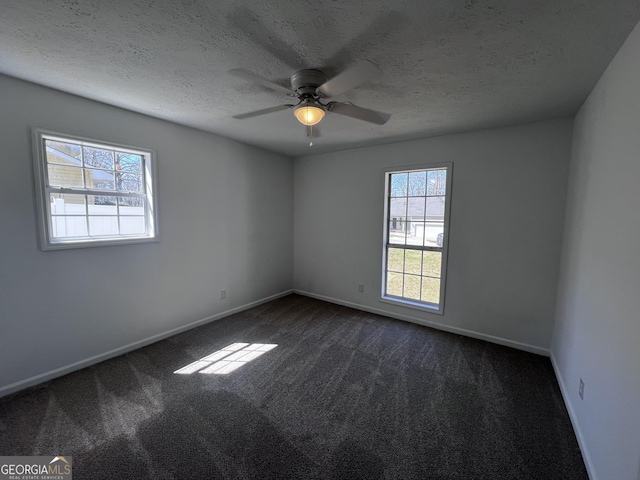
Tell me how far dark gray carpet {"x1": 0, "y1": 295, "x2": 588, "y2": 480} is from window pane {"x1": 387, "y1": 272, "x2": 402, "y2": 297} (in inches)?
41.0

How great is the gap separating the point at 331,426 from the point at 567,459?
1.45 metres

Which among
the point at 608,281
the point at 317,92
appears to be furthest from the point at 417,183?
the point at 608,281

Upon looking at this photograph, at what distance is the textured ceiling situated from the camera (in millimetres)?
1255

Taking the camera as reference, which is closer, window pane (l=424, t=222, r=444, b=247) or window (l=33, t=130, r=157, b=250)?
window (l=33, t=130, r=157, b=250)

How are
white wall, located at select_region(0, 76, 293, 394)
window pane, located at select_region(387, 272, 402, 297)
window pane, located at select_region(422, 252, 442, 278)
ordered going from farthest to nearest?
window pane, located at select_region(387, 272, 402, 297) < window pane, located at select_region(422, 252, 442, 278) < white wall, located at select_region(0, 76, 293, 394)

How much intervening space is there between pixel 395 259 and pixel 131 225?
11.0ft

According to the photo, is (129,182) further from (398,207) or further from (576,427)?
(576,427)

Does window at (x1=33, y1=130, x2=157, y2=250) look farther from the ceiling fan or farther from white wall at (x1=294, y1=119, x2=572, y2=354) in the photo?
white wall at (x1=294, y1=119, x2=572, y2=354)

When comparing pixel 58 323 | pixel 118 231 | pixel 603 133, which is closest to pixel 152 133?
pixel 118 231

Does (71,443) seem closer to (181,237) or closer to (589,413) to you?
(181,237)

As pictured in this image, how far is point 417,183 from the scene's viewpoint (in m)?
3.57

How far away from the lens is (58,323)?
7.49ft

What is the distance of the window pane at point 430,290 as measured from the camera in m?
3.50

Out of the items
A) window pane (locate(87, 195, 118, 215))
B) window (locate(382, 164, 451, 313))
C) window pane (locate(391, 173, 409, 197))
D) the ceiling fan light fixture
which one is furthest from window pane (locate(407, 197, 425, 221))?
window pane (locate(87, 195, 118, 215))
